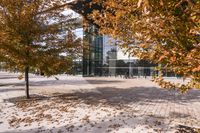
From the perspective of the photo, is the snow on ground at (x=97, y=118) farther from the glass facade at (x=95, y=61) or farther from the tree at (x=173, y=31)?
the glass facade at (x=95, y=61)

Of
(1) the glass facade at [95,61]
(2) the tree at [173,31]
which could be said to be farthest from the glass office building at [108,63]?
(2) the tree at [173,31]

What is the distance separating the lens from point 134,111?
440 inches

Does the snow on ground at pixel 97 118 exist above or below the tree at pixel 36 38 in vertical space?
below

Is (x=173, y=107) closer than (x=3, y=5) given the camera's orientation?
Yes

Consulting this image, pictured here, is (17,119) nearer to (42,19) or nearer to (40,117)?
(40,117)

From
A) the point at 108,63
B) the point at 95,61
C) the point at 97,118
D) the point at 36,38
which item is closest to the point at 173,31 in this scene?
the point at 97,118

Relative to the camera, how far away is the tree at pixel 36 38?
45.4ft

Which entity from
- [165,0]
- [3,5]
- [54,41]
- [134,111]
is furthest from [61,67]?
[165,0]

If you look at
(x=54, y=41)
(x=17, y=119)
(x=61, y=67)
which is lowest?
(x=17, y=119)

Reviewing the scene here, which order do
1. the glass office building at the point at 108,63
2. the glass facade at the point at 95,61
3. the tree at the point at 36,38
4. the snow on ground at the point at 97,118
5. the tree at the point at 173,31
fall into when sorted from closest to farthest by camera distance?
the tree at the point at 173,31 → the snow on ground at the point at 97,118 → the tree at the point at 36,38 → the glass office building at the point at 108,63 → the glass facade at the point at 95,61

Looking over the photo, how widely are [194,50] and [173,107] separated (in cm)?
963

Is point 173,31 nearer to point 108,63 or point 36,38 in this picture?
point 36,38

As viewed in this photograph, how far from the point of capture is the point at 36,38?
14.6m

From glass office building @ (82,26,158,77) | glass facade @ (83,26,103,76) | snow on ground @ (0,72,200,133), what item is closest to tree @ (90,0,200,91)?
snow on ground @ (0,72,200,133)
